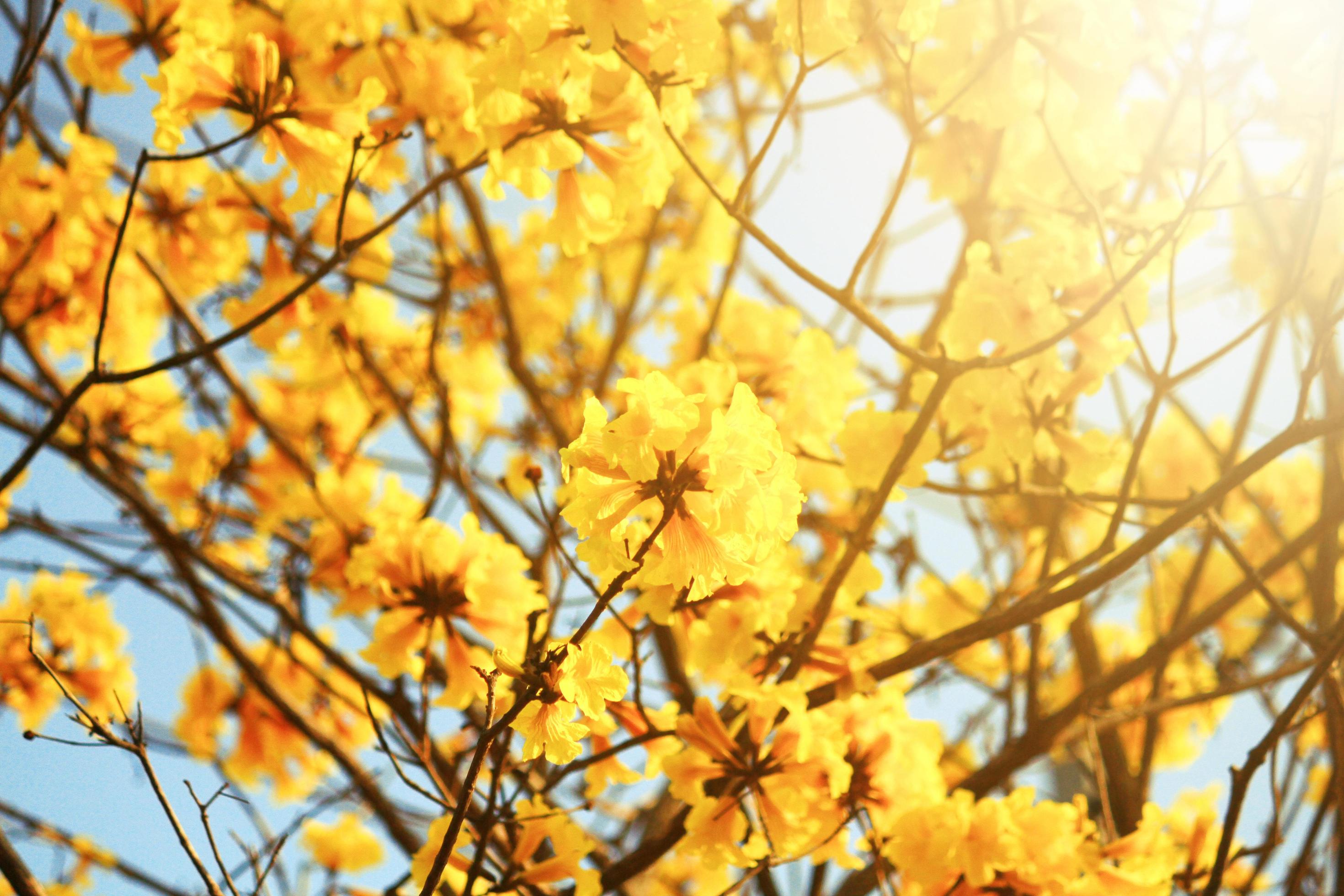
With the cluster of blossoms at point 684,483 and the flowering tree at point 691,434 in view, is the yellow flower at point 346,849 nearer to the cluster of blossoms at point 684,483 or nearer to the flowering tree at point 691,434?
the flowering tree at point 691,434

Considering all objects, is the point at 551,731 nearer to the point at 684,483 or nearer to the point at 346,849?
the point at 684,483

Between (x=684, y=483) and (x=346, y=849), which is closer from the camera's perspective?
(x=684, y=483)

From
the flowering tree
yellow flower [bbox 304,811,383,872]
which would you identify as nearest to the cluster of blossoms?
the flowering tree

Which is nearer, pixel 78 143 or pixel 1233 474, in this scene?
pixel 1233 474

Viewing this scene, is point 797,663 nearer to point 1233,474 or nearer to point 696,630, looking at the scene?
point 696,630

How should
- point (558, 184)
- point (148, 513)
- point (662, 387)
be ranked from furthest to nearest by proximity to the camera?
point (148, 513) → point (558, 184) → point (662, 387)

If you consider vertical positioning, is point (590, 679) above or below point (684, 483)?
below

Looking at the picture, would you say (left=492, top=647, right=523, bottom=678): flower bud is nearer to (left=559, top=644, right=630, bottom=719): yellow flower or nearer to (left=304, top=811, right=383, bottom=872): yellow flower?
(left=559, top=644, right=630, bottom=719): yellow flower

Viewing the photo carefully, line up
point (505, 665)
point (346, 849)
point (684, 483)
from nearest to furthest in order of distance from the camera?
point (505, 665), point (684, 483), point (346, 849)

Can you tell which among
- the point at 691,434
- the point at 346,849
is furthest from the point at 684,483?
the point at 346,849

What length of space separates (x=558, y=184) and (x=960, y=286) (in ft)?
2.66

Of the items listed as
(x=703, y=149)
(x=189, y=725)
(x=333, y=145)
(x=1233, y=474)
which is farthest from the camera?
(x=703, y=149)

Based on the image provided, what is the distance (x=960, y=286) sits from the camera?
6.02 feet

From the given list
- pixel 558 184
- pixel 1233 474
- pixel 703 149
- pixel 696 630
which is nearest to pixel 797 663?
pixel 696 630
